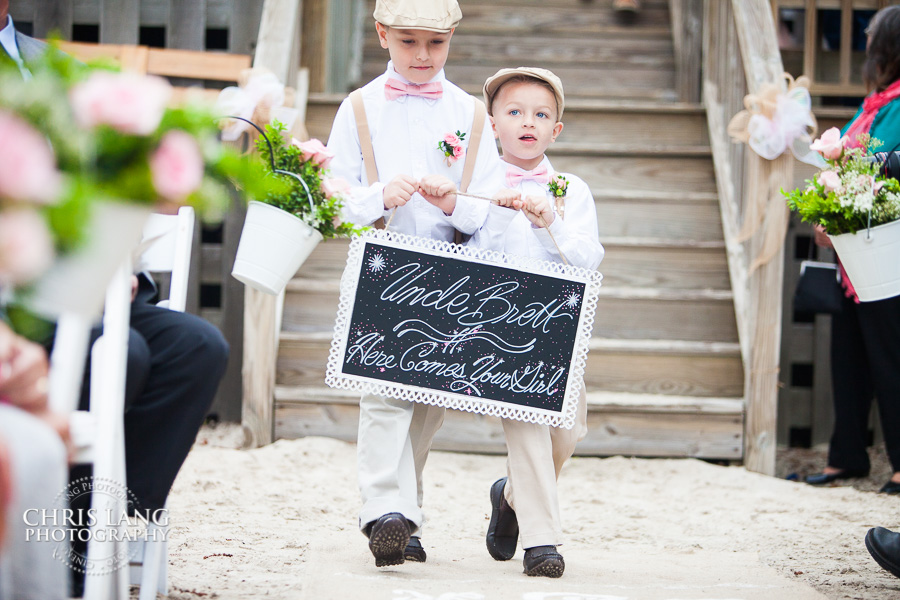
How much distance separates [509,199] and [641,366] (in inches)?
76.0

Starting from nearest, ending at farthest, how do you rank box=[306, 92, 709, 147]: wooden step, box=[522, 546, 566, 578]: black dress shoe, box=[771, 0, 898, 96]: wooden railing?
box=[522, 546, 566, 578]: black dress shoe, box=[306, 92, 709, 147]: wooden step, box=[771, 0, 898, 96]: wooden railing

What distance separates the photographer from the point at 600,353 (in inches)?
156

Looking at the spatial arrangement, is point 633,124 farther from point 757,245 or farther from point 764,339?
point 764,339

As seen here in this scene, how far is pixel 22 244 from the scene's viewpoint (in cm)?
106

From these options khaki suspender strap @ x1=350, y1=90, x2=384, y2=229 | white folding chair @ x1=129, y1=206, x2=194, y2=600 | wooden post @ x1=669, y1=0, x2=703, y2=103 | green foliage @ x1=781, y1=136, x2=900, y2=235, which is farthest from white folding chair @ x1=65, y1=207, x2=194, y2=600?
wooden post @ x1=669, y1=0, x2=703, y2=103

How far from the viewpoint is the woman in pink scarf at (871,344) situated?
3484mm

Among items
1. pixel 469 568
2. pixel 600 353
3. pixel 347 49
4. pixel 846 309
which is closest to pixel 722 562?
pixel 469 568

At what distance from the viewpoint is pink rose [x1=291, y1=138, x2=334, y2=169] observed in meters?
2.06

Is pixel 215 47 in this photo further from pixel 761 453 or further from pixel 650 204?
pixel 761 453

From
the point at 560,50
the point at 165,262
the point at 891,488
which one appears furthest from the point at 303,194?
the point at 560,50

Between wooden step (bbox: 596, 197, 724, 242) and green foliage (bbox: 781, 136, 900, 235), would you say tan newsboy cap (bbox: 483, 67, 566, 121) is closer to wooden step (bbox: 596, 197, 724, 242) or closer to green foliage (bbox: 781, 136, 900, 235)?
green foliage (bbox: 781, 136, 900, 235)

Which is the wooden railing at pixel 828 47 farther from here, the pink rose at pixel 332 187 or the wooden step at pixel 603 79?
the pink rose at pixel 332 187

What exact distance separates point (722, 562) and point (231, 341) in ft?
9.00

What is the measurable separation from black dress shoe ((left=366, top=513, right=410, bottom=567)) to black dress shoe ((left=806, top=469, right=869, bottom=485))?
237cm
